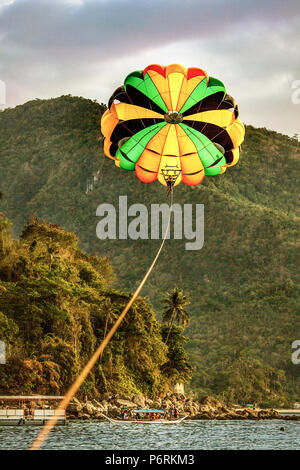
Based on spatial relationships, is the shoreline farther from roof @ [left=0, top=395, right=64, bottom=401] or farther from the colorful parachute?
the colorful parachute

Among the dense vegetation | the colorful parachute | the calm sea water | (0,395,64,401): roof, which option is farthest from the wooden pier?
the colorful parachute

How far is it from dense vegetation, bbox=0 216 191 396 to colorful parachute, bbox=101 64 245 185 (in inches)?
1012

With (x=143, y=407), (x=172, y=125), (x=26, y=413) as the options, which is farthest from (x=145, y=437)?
(x=172, y=125)

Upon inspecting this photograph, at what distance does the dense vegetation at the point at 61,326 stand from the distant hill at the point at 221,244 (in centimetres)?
4262

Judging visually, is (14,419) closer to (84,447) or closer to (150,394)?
(84,447)

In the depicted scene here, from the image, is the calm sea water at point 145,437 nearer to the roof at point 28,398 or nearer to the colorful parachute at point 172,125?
the roof at point 28,398

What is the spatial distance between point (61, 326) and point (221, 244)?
78840mm

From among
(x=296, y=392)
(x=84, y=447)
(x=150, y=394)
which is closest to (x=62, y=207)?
(x=296, y=392)

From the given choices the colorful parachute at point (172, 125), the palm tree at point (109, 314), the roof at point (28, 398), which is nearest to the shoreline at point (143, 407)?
the roof at point (28, 398)

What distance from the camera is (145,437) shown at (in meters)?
48.0

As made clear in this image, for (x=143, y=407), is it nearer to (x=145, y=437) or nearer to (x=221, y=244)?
(x=145, y=437)

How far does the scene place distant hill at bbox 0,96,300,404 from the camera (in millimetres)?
120250

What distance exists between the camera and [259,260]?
13462cm

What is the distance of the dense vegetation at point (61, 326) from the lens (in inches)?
2299
